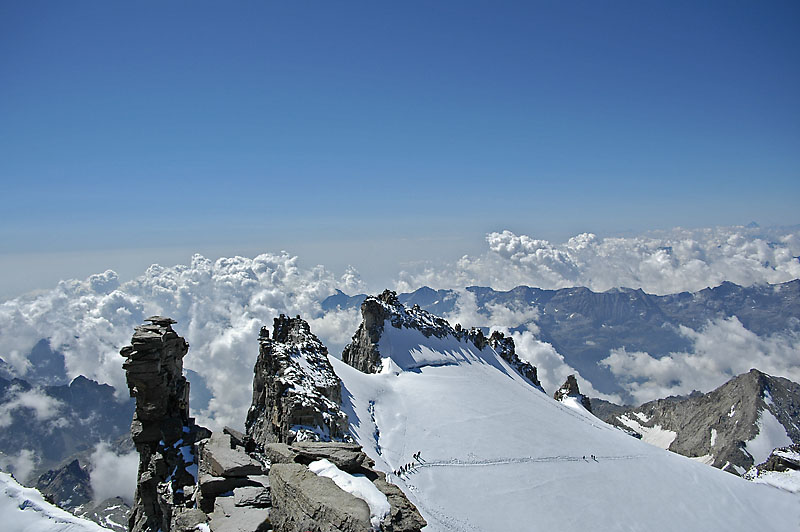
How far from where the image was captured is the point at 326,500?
968cm

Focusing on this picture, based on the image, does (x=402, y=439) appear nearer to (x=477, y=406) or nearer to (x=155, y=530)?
(x=477, y=406)

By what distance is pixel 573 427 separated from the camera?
5759 centimetres

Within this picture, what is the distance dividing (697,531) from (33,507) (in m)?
50.7

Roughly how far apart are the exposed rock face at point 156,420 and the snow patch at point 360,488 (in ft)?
48.4

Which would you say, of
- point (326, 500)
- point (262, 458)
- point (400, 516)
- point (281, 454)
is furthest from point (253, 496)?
point (262, 458)

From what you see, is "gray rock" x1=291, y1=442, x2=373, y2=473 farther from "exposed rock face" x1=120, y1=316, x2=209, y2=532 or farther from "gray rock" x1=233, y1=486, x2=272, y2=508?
"exposed rock face" x1=120, y1=316, x2=209, y2=532

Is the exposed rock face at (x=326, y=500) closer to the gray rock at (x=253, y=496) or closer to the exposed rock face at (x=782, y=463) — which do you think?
the gray rock at (x=253, y=496)

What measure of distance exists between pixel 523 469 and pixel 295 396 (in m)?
24.8

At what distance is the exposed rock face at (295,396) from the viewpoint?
3052 centimetres

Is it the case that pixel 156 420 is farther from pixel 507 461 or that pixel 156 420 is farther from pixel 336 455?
A: pixel 507 461

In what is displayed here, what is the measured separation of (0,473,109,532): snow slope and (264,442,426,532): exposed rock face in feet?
15.4

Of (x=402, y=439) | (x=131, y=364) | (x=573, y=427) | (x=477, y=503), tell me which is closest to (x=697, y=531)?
(x=573, y=427)

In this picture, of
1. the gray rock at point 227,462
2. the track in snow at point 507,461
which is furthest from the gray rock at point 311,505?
the track in snow at point 507,461

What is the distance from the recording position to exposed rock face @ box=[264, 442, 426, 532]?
9.22m
